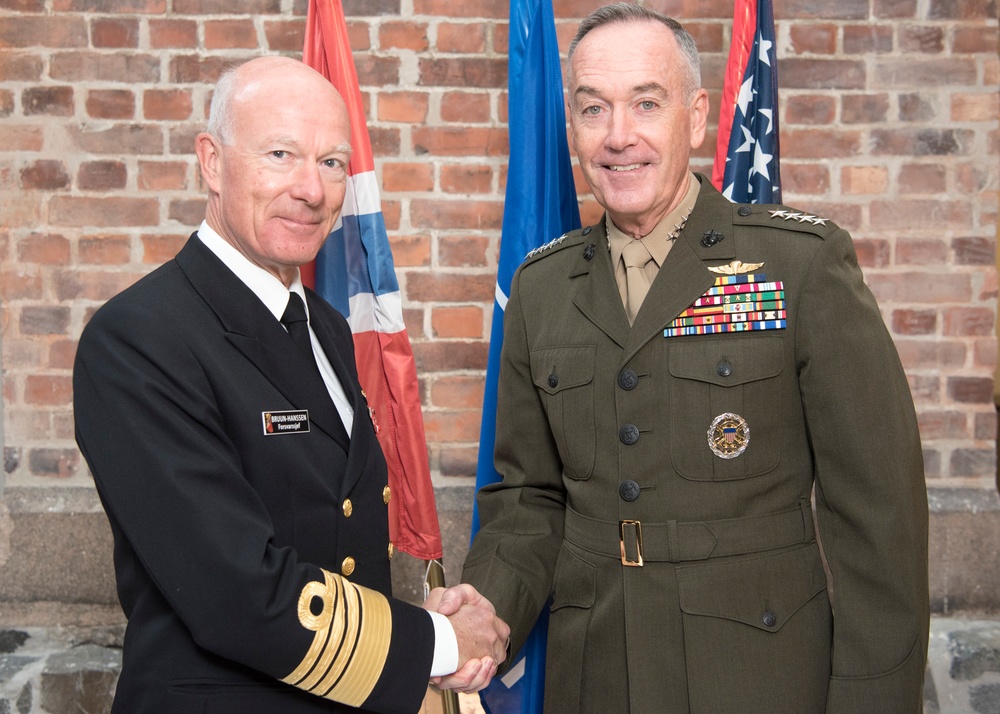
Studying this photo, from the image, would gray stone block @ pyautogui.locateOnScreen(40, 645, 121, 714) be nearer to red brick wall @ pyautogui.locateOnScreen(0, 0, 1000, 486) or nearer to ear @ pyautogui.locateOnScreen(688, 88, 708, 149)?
red brick wall @ pyautogui.locateOnScreen(0, 0, 1000, 486)

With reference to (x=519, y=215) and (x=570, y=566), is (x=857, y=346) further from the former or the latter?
(x=519, y=215)

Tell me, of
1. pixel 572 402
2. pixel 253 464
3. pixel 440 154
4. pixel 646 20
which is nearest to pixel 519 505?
pixel 572 402

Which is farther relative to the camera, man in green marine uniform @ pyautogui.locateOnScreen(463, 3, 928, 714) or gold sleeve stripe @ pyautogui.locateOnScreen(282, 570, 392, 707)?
man in green marine uniform @ pyautogui.locateOnScreen(463, 3, 928, 714)

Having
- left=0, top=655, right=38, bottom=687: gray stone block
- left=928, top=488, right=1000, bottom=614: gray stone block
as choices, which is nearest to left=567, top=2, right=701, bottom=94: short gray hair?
left=928, top=488, right=1000, bottom=614: gray stone block

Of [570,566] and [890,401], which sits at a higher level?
[890,401]

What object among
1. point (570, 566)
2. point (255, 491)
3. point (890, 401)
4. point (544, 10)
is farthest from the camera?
point (544, 10)

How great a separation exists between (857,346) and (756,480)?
28 cm

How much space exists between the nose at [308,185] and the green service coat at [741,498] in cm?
55

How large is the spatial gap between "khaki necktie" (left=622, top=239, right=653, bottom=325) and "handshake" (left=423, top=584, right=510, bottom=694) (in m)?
0.62

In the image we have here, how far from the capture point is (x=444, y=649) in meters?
1.51

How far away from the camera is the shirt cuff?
4.90 ft

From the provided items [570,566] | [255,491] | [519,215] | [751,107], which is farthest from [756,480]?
[751,107]

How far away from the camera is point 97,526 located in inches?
101

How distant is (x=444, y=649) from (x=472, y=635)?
0.39 feet
